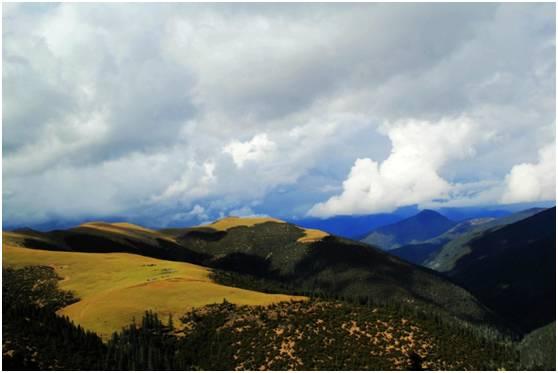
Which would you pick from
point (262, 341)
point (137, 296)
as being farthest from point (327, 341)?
point (137, 296)

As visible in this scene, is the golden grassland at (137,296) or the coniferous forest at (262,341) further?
the golden grassland at (137,296)

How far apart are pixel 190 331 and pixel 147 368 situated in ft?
74.9

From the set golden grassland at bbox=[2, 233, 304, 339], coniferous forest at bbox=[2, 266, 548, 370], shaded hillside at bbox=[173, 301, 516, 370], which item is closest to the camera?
coniferous forest at bbox=[2, 266, 548, 370]

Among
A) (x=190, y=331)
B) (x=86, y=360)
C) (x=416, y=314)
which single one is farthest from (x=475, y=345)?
(x=86, y=360)

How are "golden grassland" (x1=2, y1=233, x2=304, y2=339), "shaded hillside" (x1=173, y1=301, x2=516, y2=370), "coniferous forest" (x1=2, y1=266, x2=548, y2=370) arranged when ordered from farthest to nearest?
"golden grassland" (x1=2, y1=233, x2=304, y2=339) → "shaded hillside" (x1=173, y1=301, x2=516, y2=370) → "coniferous forest" (x1=2, y1=266, x2=548, y2=370)

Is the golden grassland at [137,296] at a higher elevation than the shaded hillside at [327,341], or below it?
higher

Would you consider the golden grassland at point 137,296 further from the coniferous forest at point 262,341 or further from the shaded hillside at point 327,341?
the shaded hillside at point 327,341

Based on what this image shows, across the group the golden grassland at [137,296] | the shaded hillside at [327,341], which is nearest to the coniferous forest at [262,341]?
the shaded hillside at [327,341]

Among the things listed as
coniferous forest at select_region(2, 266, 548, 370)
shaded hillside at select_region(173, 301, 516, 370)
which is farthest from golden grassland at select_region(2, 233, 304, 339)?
shaded hillside at select_region(173, 301, 516, 370)

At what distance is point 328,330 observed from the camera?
123 meters

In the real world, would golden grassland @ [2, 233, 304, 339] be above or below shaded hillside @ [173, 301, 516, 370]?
above

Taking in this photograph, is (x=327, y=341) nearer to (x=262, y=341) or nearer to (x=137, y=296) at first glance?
(x=262, y=341)

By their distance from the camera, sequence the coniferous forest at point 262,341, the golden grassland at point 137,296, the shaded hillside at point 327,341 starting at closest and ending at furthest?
the coniferous forest at point 262,341 < the shaded hillside at point 327,341 < the golden grassland at point 137,296

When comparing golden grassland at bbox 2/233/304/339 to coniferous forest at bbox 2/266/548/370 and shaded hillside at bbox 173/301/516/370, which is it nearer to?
coniferous forest at bbox 2/266/548/370
